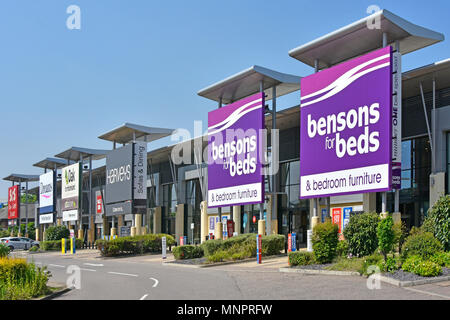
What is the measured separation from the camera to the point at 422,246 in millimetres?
19406

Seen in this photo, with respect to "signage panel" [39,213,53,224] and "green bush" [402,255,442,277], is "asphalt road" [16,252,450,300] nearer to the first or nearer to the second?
"green bush" [402,255,442,277]

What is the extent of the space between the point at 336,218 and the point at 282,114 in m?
7.98

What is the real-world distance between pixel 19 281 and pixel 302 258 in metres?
11.3

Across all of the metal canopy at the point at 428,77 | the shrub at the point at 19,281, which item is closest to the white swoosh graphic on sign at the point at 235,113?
the metal canopy at the point at 428,77

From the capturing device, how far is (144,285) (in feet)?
60.0

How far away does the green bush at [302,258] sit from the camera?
75.6ft

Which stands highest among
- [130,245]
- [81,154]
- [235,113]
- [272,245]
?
[235,113]

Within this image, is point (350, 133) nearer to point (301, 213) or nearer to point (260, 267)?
point (260, 267)

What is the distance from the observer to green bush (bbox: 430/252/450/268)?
60.7 ft

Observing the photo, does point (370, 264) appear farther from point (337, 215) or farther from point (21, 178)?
point (21, 178)

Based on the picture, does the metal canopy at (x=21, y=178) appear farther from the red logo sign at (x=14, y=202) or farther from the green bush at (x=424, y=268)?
the green bush at (x=424, y=268)

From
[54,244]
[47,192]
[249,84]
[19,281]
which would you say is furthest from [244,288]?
[47,192]

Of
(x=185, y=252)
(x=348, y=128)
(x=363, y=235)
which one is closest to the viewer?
(x=363, y=235)
